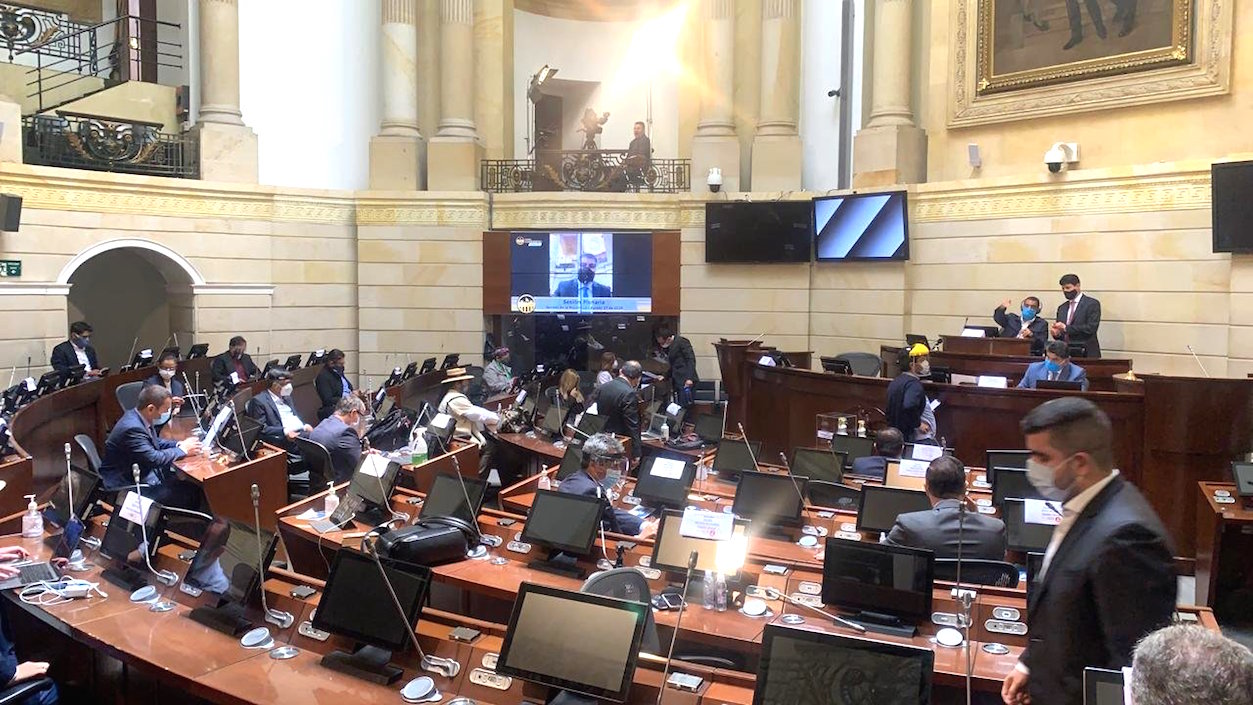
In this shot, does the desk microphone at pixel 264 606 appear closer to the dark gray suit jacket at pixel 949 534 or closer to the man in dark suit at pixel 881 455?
the dark gray suit jacket at pixel 949 534

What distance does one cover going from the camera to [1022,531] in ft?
16.2

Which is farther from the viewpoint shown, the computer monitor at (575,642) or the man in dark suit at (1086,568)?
the computer monitor at (575,642)

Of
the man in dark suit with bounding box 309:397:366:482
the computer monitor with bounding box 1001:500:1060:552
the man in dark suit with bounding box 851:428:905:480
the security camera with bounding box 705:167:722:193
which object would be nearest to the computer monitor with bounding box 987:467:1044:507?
the computer monitor with bounding box 1001:500:1060:552

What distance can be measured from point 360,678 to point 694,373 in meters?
10.2

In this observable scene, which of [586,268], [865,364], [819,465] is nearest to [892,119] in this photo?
[865,364]

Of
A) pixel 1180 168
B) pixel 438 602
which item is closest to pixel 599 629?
pixel 438 602

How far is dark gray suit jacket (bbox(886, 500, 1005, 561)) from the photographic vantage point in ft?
14.5

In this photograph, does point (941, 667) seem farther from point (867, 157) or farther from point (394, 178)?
point (394, 178)

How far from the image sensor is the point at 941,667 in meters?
3.46

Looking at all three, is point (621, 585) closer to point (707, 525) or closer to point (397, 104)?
point (707, 525)

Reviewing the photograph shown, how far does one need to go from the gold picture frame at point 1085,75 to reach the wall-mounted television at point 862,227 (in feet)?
5.34

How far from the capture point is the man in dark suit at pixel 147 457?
21.3 feet

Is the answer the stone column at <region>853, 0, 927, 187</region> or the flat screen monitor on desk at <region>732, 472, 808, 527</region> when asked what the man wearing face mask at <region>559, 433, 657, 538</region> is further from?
the stone column at <region>853, 0, 927, 187</region>

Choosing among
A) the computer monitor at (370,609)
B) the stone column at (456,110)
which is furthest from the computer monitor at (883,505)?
the stone column at (456,110)
